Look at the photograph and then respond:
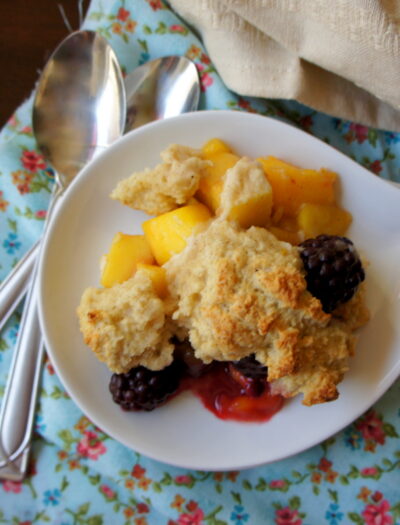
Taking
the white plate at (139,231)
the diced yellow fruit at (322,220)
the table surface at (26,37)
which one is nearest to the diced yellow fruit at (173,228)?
the white plate at (139,231)

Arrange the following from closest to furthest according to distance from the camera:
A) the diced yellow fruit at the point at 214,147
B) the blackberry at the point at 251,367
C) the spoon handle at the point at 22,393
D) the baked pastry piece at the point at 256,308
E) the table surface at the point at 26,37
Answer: the baked pastry piece at the point at 256,308, the blackberry at the point at 251,367, the diced yellow fruit at the point at 214,147, the spoon handle at the point at 22,393, the table surface at the point at 26,37

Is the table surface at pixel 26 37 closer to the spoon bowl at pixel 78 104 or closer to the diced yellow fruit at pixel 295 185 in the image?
the spoon bowl at pixel 78 104

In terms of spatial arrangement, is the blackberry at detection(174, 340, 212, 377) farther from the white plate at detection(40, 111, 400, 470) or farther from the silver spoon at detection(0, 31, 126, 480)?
the silver spoon at detection(0, 31, 126, 480)

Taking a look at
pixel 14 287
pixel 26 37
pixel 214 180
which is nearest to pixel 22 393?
pixel 14 287

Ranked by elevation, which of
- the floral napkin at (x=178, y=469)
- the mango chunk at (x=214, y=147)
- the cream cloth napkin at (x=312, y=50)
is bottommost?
the floral napkin at (x=178, y=469)

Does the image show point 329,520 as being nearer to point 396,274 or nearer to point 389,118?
point 396,274

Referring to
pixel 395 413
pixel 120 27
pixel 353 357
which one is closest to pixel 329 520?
pixel 395 413

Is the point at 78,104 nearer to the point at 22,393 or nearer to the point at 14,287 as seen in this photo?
the point at 14,287
